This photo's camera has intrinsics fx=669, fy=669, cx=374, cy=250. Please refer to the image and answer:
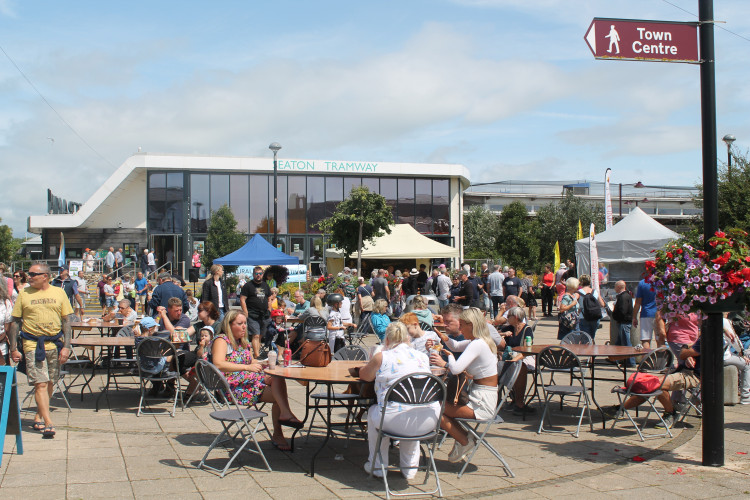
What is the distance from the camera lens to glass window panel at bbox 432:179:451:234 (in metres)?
41.5

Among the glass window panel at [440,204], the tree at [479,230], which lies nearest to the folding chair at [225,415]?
the glass window panel at [440,204]

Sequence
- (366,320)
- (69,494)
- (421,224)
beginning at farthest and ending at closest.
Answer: (421,224)
(366,320)
(69,494)

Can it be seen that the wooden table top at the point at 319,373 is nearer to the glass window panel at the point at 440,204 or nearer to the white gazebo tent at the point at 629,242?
the white gazebo tent at the point at 629,242

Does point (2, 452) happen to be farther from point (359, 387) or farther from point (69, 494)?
point (359, 387)

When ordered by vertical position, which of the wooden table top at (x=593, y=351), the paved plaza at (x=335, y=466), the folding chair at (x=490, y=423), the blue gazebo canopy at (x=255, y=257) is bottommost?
the paved plaza at (x=335, y=466)

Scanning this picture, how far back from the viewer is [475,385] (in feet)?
18.4

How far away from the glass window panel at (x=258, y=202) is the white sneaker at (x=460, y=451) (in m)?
34.1

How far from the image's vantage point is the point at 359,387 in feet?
20.4

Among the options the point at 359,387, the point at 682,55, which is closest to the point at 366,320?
the point at 359,387

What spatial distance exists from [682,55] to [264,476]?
475 cm

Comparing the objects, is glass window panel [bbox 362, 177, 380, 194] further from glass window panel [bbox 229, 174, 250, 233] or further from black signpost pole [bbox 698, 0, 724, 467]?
black signpost pole [bbox 698, 0, 724, 467]

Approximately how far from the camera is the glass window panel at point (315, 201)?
39.3 metres

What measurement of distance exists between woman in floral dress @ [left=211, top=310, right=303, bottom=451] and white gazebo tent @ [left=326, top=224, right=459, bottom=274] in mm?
19506

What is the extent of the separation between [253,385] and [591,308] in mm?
6442
